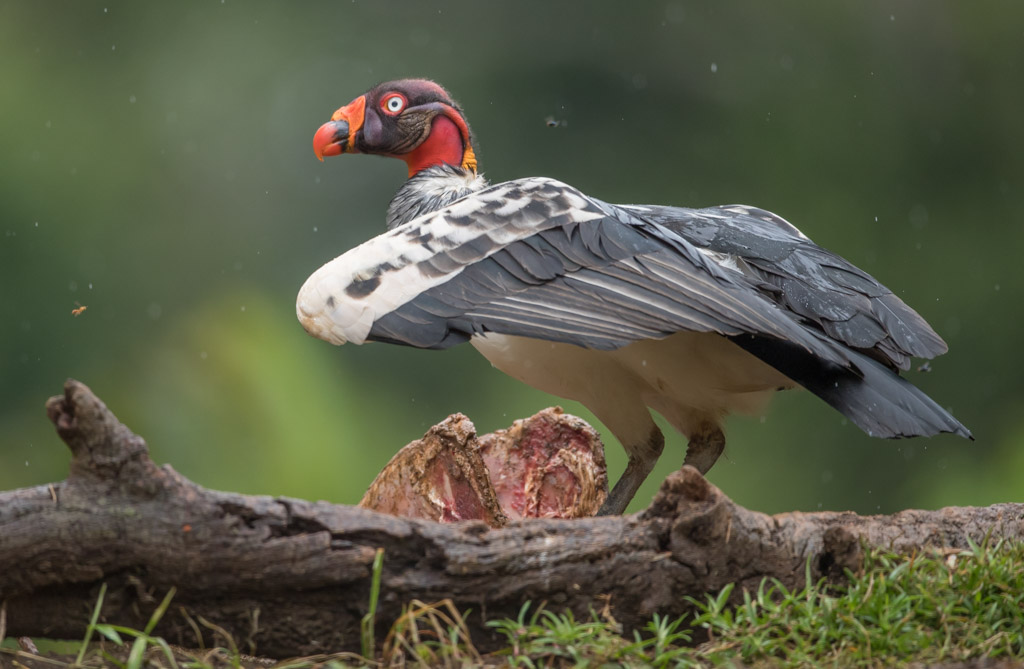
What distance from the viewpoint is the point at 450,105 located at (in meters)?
3.87

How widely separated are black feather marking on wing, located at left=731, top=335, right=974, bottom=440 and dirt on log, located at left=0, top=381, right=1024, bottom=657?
0.53 meters

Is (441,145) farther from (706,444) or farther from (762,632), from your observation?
(762,632)

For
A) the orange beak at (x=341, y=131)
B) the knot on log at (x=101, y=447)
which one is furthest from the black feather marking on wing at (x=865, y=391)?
→ the orange beak at (x=341, y=131)

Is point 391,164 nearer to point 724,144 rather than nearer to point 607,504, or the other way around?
point 724,144

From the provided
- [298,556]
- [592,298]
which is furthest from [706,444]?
[298,556]

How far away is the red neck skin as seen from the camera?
3834mm

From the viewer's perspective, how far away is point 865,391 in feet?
7.80

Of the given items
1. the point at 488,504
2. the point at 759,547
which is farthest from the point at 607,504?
the point at 759,547

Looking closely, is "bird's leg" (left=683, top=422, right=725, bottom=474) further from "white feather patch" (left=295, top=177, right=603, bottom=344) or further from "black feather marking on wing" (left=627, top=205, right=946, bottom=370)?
"white feather patch" (left=295, top=177, right=603, bottom=344)

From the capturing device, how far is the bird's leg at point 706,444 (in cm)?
312

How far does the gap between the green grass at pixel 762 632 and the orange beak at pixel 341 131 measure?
2.26 meters

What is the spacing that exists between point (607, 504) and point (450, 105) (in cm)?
163

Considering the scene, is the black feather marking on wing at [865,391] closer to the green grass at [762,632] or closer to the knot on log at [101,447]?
the green grass at [762,632]

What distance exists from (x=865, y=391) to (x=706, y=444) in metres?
0.81
